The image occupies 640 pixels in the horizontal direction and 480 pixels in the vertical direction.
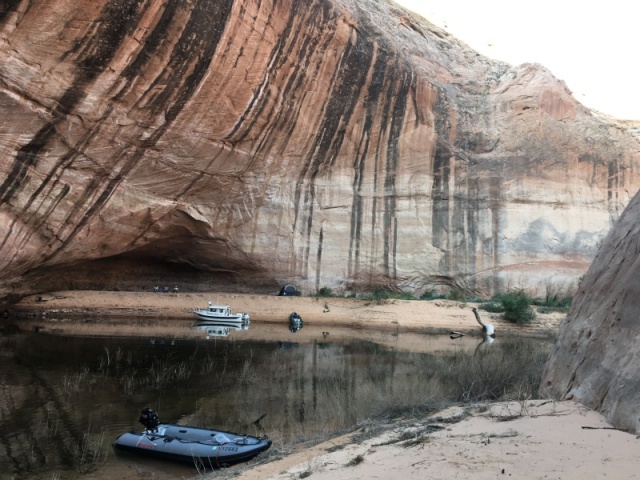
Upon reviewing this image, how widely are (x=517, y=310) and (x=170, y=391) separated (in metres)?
17.2

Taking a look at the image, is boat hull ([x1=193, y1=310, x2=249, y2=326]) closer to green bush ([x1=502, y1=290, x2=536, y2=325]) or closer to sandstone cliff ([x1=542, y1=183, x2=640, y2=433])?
green bush ([x1=502, y1=290, x2=536, y2=325])

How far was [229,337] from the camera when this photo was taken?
18.3 m

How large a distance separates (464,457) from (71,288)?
23.2 meters

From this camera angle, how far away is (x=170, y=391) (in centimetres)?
1030

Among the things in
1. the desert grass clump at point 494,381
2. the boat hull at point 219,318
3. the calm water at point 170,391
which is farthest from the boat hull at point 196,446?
the boat hull at point 219,318

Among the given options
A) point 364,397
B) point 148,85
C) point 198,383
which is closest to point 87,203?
point 148,85

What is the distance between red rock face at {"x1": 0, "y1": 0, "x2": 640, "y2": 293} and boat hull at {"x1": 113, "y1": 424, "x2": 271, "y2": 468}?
10839mm

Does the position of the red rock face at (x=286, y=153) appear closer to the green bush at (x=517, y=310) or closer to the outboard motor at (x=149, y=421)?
the green bush at (x=517, y=310)

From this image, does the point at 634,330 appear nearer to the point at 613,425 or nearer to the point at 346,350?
the point at 613,425

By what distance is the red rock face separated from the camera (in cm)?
1523

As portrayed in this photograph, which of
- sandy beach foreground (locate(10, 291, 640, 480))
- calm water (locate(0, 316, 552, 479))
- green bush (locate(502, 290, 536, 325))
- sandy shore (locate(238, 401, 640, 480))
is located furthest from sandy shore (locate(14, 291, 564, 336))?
sandy shore (locate(238, 401, 640, 480))

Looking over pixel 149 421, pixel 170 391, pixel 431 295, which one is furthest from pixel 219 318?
pixel 149 421

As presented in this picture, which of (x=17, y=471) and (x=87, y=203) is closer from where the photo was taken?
(x=17, y=471)

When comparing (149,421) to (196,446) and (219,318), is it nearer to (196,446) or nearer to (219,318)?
(196,446)
